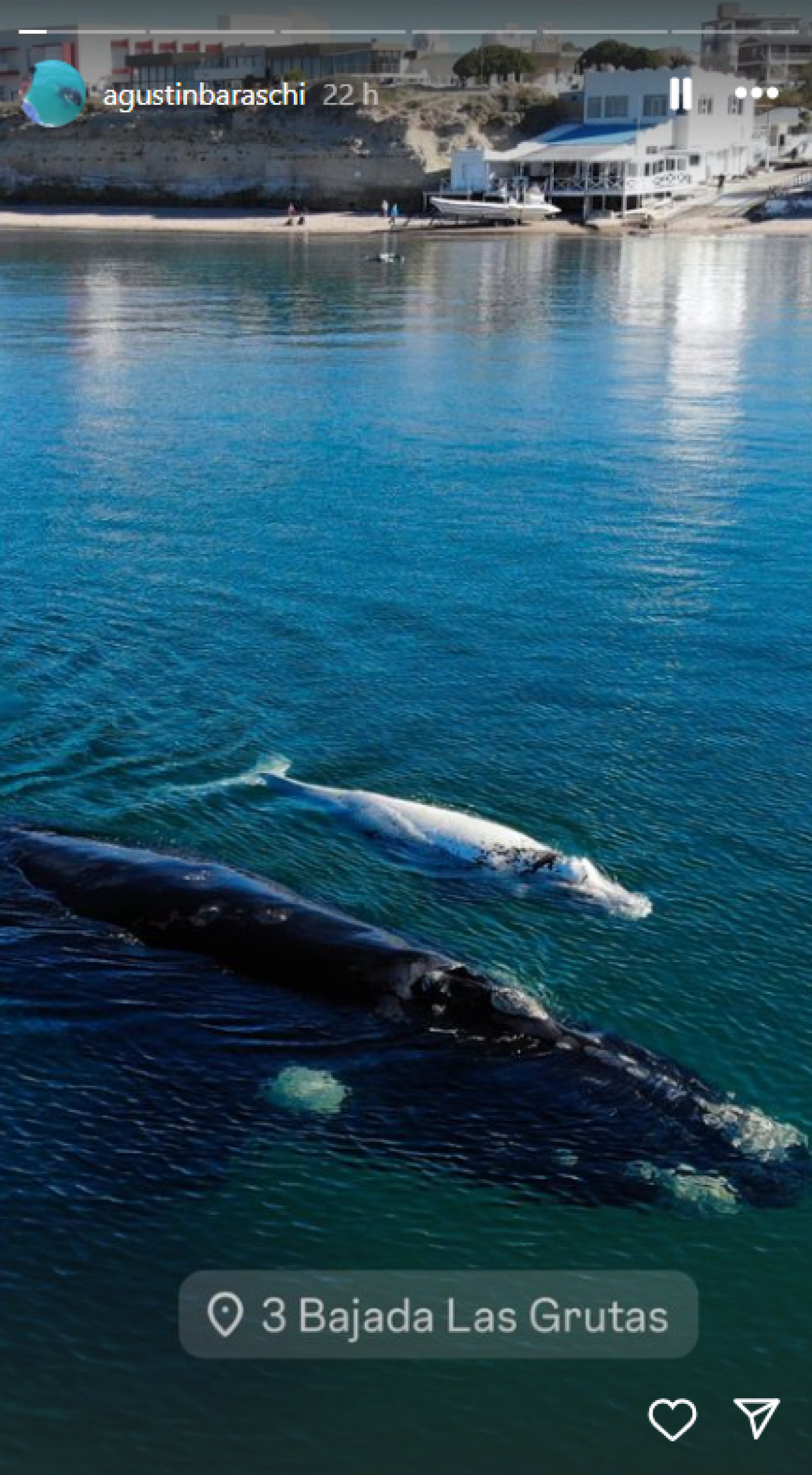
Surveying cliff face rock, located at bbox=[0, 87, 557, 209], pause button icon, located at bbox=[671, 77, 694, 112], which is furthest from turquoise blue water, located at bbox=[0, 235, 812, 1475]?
cliff face rock, located at bbox=[0, 87, 557, 209]

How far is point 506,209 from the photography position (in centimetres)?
17075

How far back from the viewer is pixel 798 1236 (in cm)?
1577

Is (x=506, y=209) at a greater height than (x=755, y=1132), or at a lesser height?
greater

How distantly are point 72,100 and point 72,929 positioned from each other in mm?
197968

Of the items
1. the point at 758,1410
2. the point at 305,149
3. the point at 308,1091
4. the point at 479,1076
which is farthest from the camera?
the point at 305,149

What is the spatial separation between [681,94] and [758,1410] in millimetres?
190046

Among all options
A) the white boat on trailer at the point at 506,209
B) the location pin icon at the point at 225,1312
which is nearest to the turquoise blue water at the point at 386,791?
the location pin icon at the point at 225,1312

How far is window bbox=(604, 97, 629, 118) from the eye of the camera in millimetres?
188000

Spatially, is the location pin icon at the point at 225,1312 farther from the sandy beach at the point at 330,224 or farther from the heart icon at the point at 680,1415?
the sandy beach at the point at 330,224

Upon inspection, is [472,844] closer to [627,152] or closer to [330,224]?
[330,224]

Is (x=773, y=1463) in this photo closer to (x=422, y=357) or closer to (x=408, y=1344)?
(x=408, y=1344)

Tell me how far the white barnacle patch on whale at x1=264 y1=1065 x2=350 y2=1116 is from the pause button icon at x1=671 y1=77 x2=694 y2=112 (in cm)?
18519

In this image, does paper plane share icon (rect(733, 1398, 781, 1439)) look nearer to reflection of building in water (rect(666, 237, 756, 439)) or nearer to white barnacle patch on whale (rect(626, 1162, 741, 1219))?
white barnacle patch on whale (rect(626, 1162, 741, 1219))

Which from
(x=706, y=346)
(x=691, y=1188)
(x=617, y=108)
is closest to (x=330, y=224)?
(x=617, y=108)
